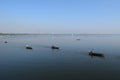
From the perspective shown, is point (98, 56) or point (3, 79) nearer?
point (3, 79)

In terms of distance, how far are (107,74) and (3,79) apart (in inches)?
983

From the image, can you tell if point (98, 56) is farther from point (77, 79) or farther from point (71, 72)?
point (77, 79)

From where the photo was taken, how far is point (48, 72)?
48125 mm

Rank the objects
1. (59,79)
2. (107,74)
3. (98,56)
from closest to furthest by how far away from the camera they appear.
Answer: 1. (59,79)
2. (107,74)
3. (98,56)

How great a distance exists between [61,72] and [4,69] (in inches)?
641

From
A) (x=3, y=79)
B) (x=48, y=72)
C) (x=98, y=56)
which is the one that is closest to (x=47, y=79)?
(x=48, y=72)

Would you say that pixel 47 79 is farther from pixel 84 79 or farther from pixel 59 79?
pixel 84 79

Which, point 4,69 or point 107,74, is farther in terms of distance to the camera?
point 4,69

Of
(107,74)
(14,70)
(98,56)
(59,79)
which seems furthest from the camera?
(98,56)

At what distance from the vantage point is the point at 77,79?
4166cm

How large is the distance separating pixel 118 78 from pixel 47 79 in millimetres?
16274

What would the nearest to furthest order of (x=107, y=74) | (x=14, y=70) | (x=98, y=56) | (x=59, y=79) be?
(x=59, y=79)
(x=107, y=74)
(x=14, y=70)
(x=98, y=56)

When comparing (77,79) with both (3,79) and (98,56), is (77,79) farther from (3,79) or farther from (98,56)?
(98,56)

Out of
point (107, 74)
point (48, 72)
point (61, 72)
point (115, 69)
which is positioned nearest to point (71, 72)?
point (61, 72)
